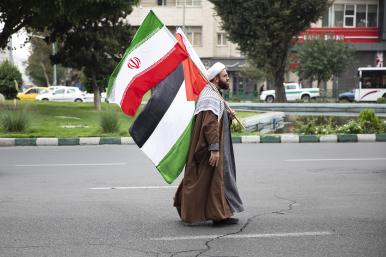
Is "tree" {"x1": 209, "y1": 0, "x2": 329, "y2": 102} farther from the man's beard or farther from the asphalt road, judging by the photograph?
the man's beard

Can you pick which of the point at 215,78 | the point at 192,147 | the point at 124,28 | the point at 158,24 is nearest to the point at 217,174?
the point at 192,147

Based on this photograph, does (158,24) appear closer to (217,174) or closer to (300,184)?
(217,174)

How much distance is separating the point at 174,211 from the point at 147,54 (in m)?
1.80

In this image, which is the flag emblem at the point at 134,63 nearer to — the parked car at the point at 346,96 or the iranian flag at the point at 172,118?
the iranian flag at the point at 172,118

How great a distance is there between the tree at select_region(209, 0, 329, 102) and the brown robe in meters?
35.0

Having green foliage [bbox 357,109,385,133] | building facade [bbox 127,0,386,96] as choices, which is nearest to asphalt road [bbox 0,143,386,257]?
green foliage [bbox 357,109,385,133]

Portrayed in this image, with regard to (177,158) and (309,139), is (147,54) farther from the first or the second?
(309,139)

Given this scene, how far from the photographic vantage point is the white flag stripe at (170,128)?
23.8ft

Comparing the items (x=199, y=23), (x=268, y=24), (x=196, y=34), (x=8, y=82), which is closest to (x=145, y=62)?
(x=268, y=24)

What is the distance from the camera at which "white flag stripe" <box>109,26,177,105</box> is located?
23.5 feet

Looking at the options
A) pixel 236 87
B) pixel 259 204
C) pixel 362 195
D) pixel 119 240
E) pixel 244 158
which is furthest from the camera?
pixel 236 87

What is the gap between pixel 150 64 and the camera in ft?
23.7

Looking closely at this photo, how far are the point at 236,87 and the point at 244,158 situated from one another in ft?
Result: 191

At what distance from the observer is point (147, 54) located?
7.23 meters
